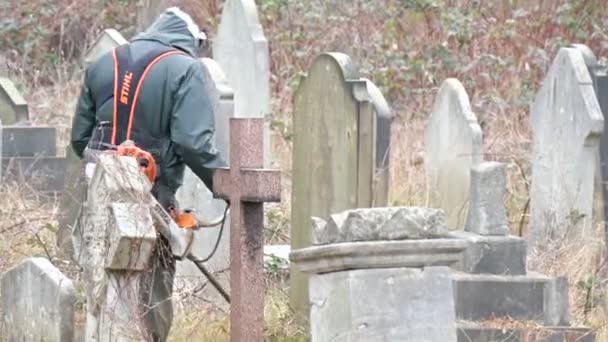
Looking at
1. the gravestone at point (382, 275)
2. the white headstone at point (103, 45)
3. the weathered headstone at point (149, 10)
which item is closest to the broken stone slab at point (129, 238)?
the gravestone at point (382, 275)

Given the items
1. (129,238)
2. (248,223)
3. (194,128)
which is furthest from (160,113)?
(129,238)

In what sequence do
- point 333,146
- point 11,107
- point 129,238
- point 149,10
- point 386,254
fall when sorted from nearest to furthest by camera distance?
point 386,254
point 129,238
point 333,146
point 11,107
point 149,10

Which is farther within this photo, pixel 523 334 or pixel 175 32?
pixel 523 334

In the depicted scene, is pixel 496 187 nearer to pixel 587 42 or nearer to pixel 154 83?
pixel 154 83

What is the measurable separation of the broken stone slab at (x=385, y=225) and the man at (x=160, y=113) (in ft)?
5.38

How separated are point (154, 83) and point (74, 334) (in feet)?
4.30

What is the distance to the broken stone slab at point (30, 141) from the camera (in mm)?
12320

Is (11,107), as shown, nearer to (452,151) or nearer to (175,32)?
(452,151)

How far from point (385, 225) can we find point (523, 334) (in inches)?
101

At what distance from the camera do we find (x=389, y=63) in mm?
16703

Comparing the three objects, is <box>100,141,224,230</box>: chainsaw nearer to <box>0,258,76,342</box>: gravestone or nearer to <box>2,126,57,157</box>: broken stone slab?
<box>0,258,76,342</box>: gravestone

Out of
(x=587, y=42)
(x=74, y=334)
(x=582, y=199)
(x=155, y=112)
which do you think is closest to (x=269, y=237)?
(x=582, y=199)

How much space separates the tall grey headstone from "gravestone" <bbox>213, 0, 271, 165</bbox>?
2066 mm

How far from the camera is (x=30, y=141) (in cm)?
1244
